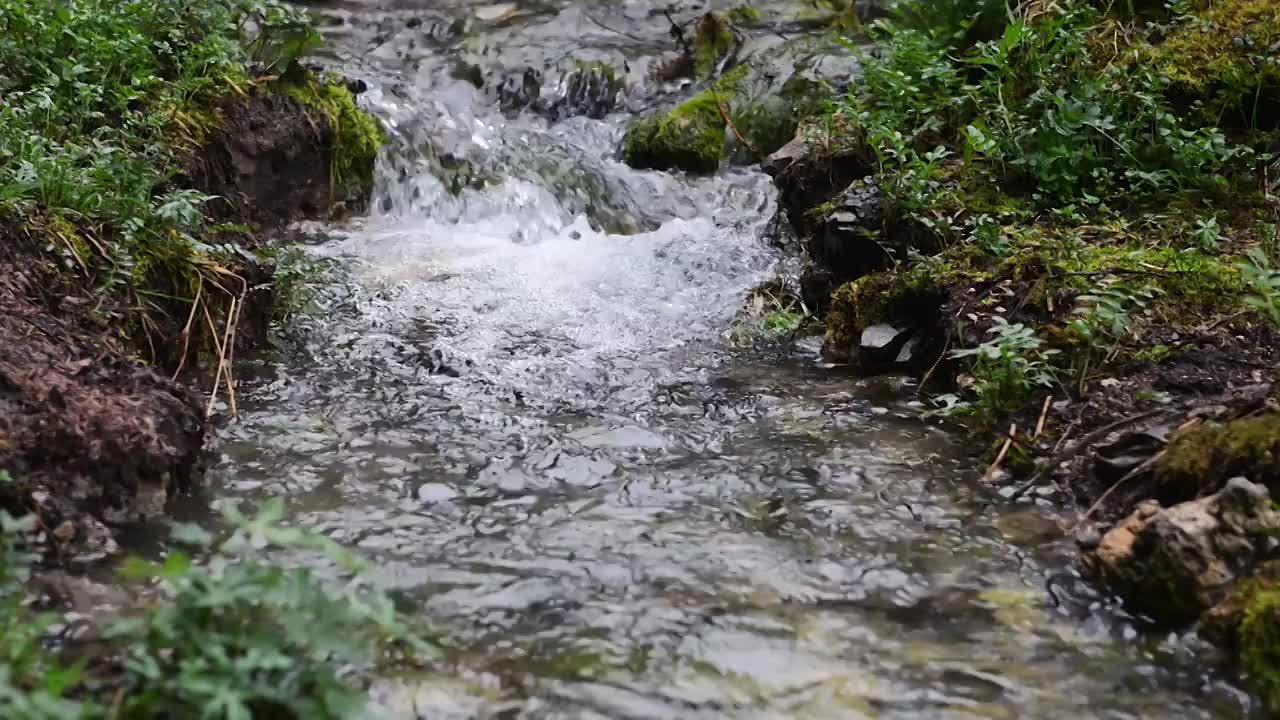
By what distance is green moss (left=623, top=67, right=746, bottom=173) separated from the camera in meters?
8.49

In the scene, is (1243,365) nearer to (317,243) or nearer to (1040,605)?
(1040,605)

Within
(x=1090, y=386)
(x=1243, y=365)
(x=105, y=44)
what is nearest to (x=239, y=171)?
(x=105, y=44)

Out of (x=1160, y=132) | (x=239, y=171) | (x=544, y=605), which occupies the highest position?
(x=1160, y=132)

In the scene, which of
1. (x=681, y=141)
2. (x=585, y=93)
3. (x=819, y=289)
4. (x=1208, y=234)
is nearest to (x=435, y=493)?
(x=819, y=289)

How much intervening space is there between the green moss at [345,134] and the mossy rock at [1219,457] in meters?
5.60

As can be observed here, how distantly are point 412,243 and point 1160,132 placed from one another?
454 centimetres

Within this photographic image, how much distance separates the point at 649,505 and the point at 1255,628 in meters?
1.82

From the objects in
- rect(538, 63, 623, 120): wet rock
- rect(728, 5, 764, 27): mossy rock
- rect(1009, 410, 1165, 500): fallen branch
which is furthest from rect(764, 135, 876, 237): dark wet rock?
rect(728, 5, 764, 27): mossy rock

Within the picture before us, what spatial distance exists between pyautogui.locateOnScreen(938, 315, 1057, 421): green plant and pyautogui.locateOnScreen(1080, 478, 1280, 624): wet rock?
114 centimetres

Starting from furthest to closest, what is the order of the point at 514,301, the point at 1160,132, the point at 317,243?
the point at 317,243
the point at 514,301
the point at 1160,132

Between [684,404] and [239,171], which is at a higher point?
[239,171]

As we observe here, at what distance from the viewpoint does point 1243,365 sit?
151 inches

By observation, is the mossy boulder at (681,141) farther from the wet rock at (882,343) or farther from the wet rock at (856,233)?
the wet rock at (882,343)

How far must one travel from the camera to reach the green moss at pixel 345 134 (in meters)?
6.89
